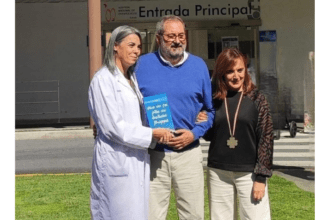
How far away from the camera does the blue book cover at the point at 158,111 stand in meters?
4.86

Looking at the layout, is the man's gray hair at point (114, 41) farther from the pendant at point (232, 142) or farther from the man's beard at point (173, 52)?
the pendant at point (232, 142)

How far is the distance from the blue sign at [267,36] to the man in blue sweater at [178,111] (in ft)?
56.8

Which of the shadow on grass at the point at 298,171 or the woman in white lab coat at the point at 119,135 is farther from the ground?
the woman in white lab coat at the point at 119,135

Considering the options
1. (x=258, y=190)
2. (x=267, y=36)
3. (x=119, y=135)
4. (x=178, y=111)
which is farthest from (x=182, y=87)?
(x=267, y=36)

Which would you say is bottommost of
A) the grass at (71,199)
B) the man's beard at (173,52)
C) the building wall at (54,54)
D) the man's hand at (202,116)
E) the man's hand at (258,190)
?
the grass at (71,199)

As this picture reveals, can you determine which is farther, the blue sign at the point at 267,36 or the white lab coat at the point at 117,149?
the blue sign at the point at 267,36

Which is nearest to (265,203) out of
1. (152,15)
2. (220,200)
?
(220,200)

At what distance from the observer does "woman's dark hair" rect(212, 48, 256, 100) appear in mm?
5062

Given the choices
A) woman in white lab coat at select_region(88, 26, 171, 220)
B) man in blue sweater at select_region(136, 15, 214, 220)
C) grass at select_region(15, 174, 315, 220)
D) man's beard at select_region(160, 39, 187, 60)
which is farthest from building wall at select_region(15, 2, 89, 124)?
woman in white lab coat at select_region(88, 26, 171, 220)

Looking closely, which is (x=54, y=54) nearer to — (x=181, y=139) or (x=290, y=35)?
(x=290, y=35)

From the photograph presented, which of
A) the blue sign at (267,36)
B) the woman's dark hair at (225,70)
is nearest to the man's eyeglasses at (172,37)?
the woman's dark hair at (225,70)

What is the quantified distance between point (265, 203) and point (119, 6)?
1729cm

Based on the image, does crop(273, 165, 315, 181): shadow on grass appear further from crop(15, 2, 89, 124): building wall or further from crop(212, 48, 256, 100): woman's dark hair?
crop(15, 2, 89, 124): building wall

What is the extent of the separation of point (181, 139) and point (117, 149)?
550 mm
